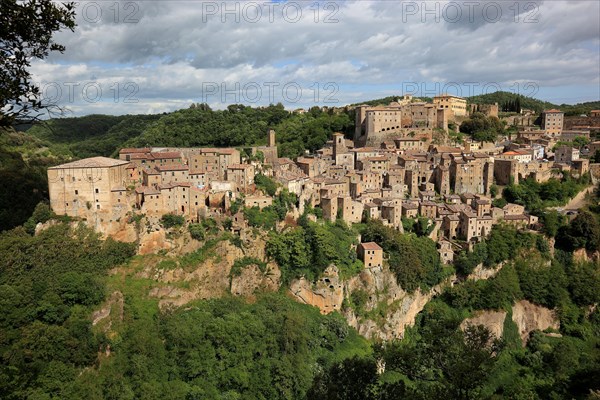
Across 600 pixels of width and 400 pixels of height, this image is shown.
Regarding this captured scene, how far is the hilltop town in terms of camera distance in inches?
1238

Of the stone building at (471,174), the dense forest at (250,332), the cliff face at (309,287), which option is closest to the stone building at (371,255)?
the cliff face at (309,287)

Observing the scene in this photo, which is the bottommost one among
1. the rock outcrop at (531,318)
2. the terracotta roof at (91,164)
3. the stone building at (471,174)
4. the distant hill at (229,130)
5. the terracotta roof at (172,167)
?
the rock outcrop at (531,318)

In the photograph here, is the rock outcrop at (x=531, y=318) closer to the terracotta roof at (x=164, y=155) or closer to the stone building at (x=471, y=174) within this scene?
the stone building at (x=471, y=174)

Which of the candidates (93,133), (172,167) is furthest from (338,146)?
(93,133)

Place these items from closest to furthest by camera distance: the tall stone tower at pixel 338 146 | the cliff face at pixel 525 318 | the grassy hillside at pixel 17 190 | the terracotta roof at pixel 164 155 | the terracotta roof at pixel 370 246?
the grassy hillside at pixel 17 190 → the terracotta roof at pixel 370 246 → the terracotta roof at pixel 164 155 → the cliff face at pixel 525 318 → the tall stone tower at pixel 338 146

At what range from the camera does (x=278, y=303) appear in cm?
3259

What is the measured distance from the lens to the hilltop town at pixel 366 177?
31.5 m

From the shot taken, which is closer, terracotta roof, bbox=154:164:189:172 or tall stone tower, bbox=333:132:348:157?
terracotta roof, bbox=154:164:189:172

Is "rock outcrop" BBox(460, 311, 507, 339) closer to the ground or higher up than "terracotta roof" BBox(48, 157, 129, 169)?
closer to the ground

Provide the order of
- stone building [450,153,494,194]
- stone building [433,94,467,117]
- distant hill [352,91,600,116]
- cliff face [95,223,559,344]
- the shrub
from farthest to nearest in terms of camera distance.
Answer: distant hill [352,91,600,116] → stone building [433,94,467,117] → stone building [450,153,494,194] → the shrub → cliff face [95,223,559,344]

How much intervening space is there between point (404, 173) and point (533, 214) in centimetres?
1322

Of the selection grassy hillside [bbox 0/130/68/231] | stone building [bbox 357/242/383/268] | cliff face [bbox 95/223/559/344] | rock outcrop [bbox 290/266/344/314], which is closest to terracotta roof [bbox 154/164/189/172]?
cliff face [bbox 95/223/559/344]

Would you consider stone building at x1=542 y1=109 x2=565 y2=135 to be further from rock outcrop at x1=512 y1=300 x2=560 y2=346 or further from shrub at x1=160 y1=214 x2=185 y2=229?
shrub at x1=160 y1=214 x2=185 y2=229

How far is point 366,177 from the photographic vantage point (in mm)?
44625
